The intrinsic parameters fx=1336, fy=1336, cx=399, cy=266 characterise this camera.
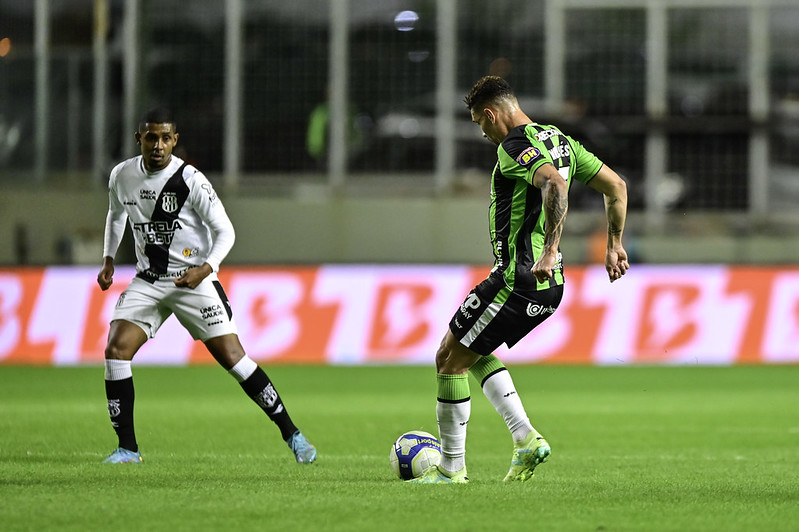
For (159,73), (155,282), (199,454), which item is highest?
(159,73)

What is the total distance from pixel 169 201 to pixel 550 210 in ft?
8.36

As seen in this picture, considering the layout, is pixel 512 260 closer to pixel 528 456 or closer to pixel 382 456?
pixel 528 456

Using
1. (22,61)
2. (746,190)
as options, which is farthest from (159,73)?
(746,190)

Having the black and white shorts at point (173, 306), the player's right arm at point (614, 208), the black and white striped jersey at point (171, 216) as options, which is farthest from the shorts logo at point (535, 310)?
the black and white shorts at point (173, 306)

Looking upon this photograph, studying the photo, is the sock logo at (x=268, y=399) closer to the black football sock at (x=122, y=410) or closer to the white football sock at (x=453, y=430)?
the black football sock at (x=122, y=410)

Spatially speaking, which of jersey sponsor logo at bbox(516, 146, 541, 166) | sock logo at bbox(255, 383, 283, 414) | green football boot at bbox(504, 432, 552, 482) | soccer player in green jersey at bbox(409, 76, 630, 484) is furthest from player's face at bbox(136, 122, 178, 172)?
green football boot at bbox(504, 432, 552, 482)

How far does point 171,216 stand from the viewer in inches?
310

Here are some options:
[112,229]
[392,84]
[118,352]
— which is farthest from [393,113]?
[118,352]

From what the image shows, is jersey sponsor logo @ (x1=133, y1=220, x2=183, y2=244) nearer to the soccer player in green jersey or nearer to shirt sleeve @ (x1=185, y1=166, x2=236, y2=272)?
shirt sleeve @ (x1=185, y1=166, x2=236, y2=272)

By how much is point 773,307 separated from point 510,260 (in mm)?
10336

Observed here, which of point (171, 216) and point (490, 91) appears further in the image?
point (171, 216)

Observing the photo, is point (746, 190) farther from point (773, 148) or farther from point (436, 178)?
point (436, 178)

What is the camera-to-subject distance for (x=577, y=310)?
16250 mm

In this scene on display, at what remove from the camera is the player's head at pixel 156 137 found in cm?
772
